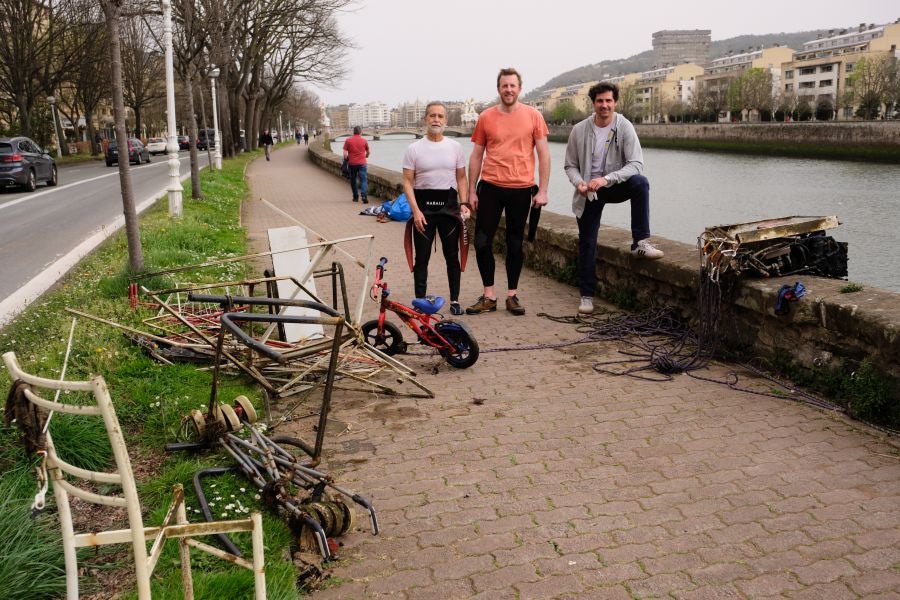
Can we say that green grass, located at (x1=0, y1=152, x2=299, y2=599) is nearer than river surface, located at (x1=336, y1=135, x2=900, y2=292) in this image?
Yes

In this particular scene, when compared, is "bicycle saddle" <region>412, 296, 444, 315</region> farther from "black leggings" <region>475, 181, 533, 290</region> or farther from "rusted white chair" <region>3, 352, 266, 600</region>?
"rusted white chair" <region>3, 352, 266, 600</region>

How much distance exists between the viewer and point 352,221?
49.2ft

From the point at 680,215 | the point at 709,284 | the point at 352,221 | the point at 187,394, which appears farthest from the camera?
the point at 680,215

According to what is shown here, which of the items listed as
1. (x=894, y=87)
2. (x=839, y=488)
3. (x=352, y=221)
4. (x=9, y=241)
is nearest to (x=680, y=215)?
(x=352, y=221)

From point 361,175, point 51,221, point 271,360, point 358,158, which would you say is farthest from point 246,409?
point 361,175

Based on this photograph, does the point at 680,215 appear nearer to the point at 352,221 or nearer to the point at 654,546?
the point at 352,221

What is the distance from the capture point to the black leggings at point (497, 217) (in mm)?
6758

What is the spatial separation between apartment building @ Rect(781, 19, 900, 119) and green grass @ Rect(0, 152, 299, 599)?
9612 cm

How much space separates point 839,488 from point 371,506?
7.35ft

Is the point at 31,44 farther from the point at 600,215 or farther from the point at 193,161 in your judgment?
the point at 600,215

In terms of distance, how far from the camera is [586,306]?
269 inches

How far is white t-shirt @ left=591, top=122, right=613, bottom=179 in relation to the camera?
257 inches

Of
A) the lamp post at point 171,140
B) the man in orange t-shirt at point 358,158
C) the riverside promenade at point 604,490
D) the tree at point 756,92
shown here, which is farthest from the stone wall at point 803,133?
the riverside promenade at point 604,490

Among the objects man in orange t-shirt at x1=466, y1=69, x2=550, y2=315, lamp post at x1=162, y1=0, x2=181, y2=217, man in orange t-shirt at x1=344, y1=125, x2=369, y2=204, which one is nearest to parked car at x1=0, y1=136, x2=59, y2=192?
lamp post at x1=162, y1=0, x2=181, y2=217
